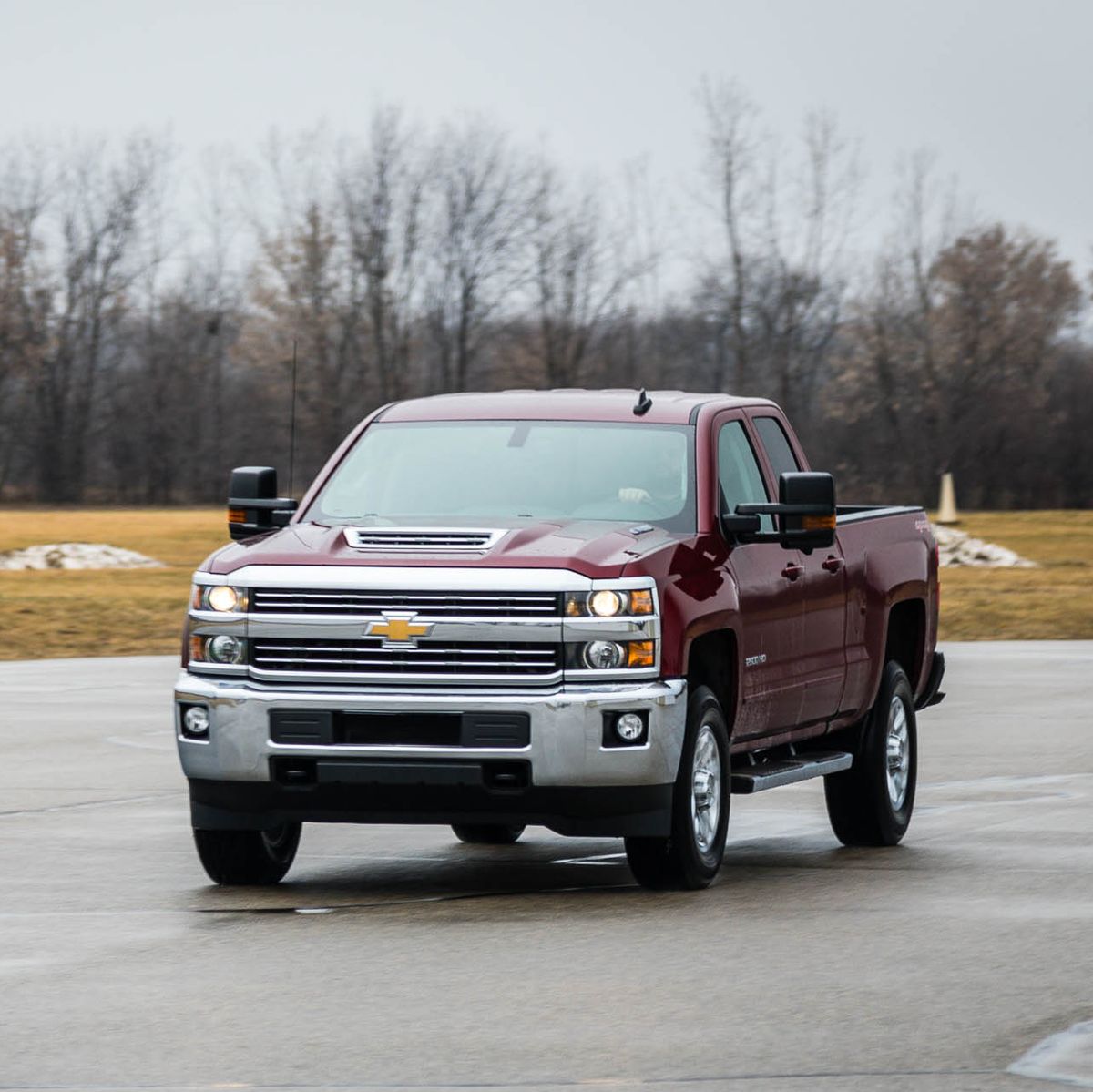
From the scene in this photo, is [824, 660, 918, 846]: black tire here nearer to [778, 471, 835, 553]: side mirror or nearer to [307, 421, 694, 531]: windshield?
[778, 471, 835, 553]: side mirror

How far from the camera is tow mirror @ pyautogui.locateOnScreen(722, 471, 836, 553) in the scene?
10.8 meters

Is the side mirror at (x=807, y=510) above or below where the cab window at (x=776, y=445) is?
below

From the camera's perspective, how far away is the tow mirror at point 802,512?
10.8 m

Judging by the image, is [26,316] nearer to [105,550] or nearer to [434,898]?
[105,550]

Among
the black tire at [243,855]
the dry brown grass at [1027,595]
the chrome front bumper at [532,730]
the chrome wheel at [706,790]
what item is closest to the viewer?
the chrome front bumper at [532,730]

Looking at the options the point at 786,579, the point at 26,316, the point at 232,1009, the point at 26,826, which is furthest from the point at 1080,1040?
the point at 26,316

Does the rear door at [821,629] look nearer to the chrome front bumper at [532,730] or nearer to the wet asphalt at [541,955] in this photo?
the wet asphalt at [541,955]

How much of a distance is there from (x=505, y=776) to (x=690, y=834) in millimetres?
869

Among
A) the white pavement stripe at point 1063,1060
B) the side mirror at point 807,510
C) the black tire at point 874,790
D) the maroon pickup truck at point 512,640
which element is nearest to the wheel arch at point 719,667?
the maroon pickup truck at point 512,640

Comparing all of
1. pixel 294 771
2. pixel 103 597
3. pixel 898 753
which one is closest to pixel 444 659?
pixel 294 771

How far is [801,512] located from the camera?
10836 millimetres

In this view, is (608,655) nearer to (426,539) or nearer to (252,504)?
(426,539)

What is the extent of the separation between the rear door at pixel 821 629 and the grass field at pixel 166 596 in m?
16.7

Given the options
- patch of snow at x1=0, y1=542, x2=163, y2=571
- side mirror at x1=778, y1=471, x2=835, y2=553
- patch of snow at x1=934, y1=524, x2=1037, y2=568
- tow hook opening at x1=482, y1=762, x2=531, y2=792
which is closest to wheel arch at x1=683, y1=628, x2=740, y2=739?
side mirror at x1=778, y1=471, x2=835, y2=553
